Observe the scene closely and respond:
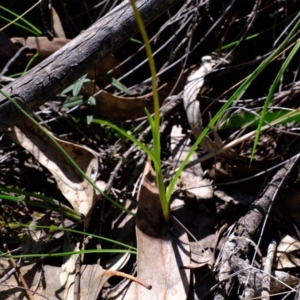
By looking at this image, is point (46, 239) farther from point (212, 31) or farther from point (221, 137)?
point (212, 31)

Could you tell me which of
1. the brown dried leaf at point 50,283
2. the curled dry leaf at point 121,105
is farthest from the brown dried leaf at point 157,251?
the curled dry leaf at point 121,105

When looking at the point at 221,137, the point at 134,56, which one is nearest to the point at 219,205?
the point at 221,137

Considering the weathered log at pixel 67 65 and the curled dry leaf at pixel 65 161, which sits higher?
the weathered log at pixel 67 65

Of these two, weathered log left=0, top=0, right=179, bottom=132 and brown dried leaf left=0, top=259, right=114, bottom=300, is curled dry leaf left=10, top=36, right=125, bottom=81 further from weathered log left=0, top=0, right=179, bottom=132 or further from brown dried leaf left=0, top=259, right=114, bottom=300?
brown dried leaf left=0, top=259, right=114, bottom=300

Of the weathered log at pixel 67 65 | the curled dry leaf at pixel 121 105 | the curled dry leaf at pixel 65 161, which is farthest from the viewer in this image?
the curled dry leaf at pixel 121 105

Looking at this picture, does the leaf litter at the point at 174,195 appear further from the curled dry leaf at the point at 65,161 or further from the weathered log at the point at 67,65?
the weathered log at the point at 67,65

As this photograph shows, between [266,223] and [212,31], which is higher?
[212,31]

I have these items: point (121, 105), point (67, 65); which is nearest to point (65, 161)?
point (121, 105)
